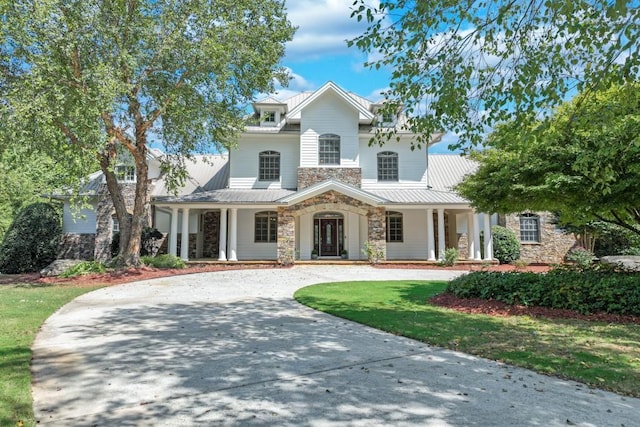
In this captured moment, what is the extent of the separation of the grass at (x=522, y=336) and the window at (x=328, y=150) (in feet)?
41.5

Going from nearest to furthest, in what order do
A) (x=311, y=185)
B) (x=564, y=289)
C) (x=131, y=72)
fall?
(x=564, y=289) → (x=131, y=72) → (x=311, y=185)

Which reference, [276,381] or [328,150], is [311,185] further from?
[276,381]

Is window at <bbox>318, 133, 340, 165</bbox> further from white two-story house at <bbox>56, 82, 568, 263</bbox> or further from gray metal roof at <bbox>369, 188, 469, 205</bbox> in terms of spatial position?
gray metal roof at <bbox>369, 188, 469, 205</bbox>

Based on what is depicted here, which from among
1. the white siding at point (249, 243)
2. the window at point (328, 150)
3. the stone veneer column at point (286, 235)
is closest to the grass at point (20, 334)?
the stone veneer column at point (286, 235)

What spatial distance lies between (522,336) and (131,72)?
13535mm

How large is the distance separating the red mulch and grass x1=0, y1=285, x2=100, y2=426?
775 centimetres

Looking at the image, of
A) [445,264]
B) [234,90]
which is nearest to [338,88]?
[234,90]

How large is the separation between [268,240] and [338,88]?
29.3 feet

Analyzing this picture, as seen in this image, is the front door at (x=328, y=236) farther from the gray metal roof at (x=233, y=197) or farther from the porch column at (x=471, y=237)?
the porch column at (x=471, y=237)

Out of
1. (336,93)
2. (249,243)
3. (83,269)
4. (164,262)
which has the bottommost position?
(83,269)

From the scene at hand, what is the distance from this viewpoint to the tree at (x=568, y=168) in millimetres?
6094

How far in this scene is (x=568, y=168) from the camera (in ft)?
28.8

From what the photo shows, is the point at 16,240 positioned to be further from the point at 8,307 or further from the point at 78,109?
the point at 8,307

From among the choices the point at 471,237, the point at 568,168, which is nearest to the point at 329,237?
the point at 471,237
